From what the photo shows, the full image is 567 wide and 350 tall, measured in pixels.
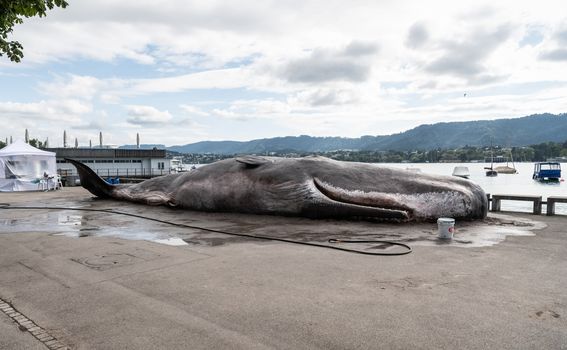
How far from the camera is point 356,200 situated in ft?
40.6

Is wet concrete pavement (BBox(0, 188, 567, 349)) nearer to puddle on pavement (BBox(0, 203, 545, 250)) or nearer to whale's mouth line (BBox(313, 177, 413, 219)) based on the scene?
puddle on pavement (BBox(0, 203, 545, 250))

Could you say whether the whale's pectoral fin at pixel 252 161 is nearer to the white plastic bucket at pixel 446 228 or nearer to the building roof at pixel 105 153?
the white plastic bucket at pixel 446 228

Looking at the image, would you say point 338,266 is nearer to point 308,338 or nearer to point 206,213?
point 308,338

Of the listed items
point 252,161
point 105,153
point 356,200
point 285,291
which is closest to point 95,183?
point 252,161

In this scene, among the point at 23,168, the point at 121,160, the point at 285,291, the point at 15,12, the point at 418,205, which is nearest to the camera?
the point at 285,291

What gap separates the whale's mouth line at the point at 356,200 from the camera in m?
11.5

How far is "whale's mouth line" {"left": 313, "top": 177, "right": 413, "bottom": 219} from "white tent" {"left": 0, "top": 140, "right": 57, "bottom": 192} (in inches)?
859

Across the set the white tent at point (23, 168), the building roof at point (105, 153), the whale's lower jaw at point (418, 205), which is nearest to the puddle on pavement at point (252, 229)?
the whale's lower jaw at point (418, 205)

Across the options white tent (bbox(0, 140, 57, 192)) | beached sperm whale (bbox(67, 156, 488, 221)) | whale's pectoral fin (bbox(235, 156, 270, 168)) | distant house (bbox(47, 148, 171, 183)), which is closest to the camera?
beached sperm whale (bbox(67, 156, 488, 221))

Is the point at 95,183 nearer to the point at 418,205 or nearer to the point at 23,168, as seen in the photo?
the point at 23,168

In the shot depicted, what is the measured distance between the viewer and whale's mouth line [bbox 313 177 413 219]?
11539 millimetres

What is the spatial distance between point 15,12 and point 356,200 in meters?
9.75

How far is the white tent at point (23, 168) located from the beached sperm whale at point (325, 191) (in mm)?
16704

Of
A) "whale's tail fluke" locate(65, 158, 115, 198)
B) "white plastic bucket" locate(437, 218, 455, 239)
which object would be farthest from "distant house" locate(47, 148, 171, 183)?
"white plastic bucket" locate(437, 218, 455, 239)
